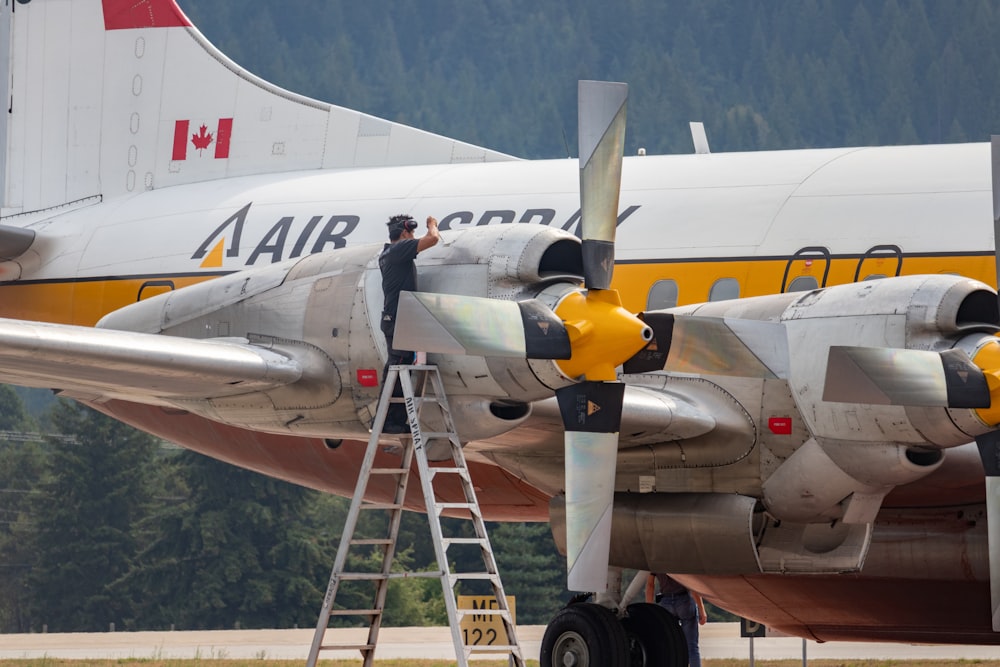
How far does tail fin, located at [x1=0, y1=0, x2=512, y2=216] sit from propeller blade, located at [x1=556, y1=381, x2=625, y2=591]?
22.3 feet

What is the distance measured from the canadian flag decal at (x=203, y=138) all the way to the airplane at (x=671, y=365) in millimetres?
2853

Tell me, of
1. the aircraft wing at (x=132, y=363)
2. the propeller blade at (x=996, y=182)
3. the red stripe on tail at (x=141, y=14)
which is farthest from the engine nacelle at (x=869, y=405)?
the red stripe on tail at (x=141, y=14)

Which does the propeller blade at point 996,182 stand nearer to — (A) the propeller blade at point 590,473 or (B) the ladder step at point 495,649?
(A) the propeller blade at point 590,473

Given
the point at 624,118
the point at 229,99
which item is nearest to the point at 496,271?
the point at 624,118

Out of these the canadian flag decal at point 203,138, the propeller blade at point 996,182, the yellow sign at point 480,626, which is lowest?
the yellow sign at point 480,626

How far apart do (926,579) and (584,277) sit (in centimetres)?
345

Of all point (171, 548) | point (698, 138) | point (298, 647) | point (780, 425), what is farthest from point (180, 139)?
point (171, 548)

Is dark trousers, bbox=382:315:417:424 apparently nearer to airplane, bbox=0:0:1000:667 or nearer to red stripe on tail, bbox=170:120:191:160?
airplane, bbox=0:0:1000:667

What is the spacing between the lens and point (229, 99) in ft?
56.0

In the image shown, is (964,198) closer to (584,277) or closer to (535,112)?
(584,277)

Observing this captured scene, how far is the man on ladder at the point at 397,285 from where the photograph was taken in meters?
10.2

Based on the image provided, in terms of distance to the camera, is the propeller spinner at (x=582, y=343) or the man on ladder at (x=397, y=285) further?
the man on ladder at (x=397, y=285)

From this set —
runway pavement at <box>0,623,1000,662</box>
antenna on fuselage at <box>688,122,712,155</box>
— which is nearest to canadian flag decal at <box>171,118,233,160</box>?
antenna on fuselage at <box>688,122,712,155</box>

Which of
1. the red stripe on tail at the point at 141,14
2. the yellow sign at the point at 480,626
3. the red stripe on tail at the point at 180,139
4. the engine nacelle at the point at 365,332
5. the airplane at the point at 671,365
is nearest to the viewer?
the airplane at the point at 671,365
